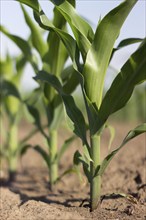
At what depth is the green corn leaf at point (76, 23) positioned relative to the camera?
1.81 metres

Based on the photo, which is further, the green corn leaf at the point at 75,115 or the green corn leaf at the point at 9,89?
the green corn leaf at the point at 9,89

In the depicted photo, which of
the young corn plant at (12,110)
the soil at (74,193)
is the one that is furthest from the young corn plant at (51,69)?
the young corn plant at (12,110)

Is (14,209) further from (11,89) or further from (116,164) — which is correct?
(116,164)

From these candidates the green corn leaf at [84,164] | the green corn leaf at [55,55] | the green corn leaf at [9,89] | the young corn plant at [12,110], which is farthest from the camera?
the young corn plant at [12,110]

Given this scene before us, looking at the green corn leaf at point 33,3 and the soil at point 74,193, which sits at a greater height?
the green corn leaf at point 33,3

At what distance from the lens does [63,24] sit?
2.31 metres

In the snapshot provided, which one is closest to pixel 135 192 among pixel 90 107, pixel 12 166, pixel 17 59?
pixel 90 107

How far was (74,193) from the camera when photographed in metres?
2.64

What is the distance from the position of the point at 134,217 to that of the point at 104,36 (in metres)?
0.85

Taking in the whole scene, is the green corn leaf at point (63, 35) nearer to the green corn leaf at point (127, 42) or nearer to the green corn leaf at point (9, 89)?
the green corn leaf at point (127, 42)

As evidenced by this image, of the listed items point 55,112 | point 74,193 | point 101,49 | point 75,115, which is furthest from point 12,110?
point 101,49

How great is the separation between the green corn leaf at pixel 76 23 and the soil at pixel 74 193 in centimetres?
74

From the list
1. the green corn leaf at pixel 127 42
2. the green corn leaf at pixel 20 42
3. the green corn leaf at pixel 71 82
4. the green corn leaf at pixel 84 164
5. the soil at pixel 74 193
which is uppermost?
the green corn leaf at pixel 20 42

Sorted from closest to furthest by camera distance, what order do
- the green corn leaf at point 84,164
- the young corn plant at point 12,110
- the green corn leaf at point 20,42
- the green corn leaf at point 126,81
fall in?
the green corn leaf at point 126,81 < the green corn leaf at point 84,164 < the green corn leaf at point 20,42 < the young corn plant at point 12,110
